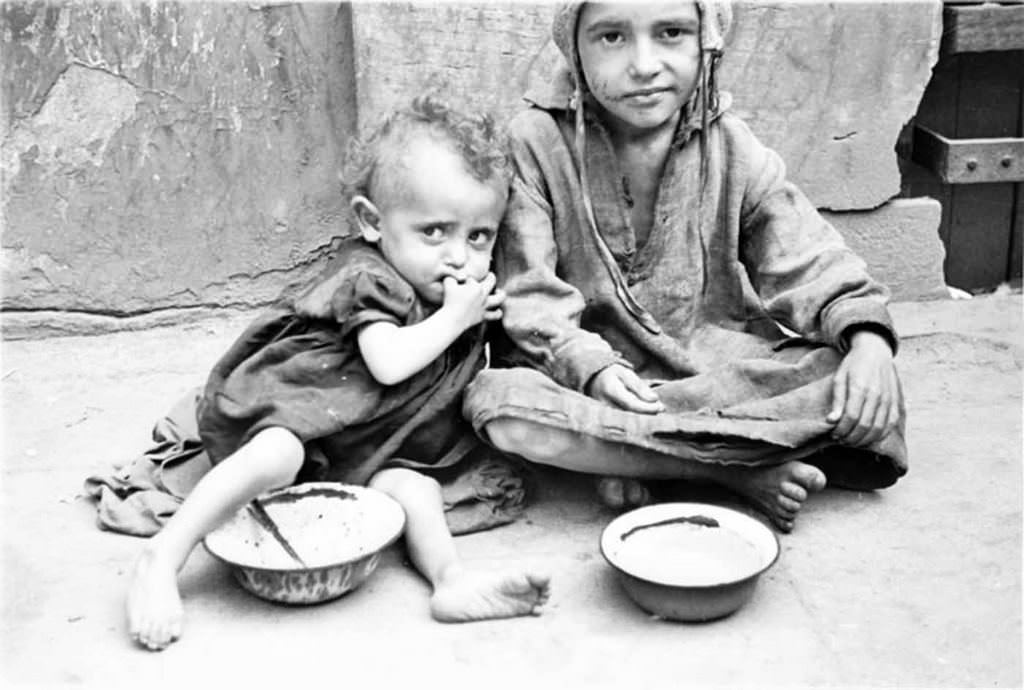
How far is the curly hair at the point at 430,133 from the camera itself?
9.77 ft

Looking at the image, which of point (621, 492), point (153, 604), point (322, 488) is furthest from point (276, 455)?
point (621, 492)

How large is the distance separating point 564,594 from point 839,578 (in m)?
0.54

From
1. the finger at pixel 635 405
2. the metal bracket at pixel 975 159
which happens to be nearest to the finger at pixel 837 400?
the finger at pixel 635 405

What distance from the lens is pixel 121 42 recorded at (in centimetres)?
398

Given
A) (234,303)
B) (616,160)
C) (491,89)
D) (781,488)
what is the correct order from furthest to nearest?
(234,303), (491,89), (616,160), (781,488)

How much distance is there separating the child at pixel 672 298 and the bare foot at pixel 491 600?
0.39 metres

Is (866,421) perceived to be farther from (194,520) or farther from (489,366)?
(194,520)

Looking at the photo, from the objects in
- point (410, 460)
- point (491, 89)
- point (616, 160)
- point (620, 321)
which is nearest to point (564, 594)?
point (410, 460)

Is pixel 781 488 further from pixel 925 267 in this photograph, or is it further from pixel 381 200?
pixel 925 267

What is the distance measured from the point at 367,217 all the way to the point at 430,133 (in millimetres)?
226

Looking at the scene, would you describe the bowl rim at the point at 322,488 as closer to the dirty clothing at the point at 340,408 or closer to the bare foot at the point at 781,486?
the dirty clothing at the point at 340,408

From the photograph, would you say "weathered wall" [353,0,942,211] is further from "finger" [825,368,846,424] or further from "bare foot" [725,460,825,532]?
"bare foot" [725,460,825,532]

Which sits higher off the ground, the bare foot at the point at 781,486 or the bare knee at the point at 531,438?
the bare knee at the point at 531,438

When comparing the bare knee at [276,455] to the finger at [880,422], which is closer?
the bare knee at [276,455]
